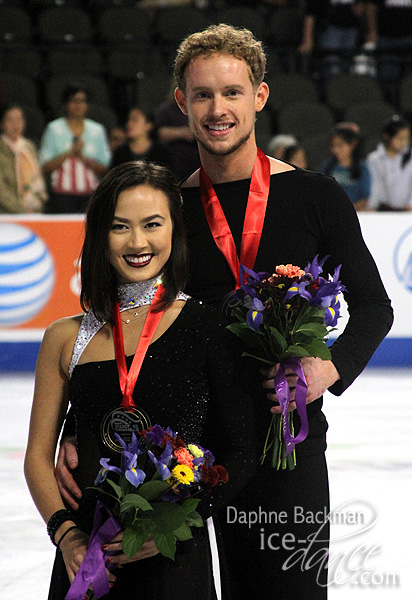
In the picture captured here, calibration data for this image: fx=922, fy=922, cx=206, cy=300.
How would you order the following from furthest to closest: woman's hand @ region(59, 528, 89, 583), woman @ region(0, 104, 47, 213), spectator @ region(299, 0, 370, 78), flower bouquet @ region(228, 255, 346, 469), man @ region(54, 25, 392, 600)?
spectator @ region(299, 0, 370, 78) → woman @ region(0, 104, 47, 213) → man @ region(54, 25, 392, 600) → flower bouquet @ region(228, 255, 346, 469) → woman's hand @ region(59, 528, 89, 583)

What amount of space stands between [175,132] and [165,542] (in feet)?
20.6

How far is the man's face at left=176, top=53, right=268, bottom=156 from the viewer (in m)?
2.29

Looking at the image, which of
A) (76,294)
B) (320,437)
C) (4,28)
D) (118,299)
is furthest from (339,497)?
(4,28)

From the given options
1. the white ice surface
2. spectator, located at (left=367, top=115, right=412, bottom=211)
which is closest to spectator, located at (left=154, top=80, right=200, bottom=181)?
spectator, located at (left=367, top=115, right=412, bottom=211)

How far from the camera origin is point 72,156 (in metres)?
7.77

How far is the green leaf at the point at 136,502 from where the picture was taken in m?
1.82

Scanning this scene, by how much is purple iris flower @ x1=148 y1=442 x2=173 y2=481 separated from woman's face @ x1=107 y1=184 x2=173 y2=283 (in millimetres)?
444

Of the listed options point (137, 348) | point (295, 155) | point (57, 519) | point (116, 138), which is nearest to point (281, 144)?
point (295, 155)

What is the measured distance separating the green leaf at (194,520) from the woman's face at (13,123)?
20.6ft

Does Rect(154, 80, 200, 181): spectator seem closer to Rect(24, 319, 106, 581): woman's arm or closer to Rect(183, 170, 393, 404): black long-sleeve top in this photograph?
Rect(183, 170, 393, 404): black long-sleeve top

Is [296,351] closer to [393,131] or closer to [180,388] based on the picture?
[180,388]

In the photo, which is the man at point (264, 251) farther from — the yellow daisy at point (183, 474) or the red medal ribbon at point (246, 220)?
the yellow daisy at point (183, 474)

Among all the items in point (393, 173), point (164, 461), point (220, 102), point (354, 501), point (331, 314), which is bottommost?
point (354, 501)

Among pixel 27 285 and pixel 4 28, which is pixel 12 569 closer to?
pixel 27 285
